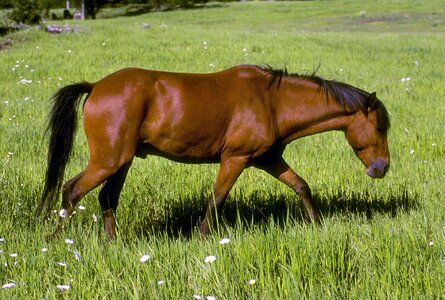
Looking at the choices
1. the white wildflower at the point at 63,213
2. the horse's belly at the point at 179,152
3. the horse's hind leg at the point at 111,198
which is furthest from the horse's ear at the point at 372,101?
the white wildflower at the point at 63,213

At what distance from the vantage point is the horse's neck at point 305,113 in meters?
5.24

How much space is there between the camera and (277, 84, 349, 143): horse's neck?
5242mm

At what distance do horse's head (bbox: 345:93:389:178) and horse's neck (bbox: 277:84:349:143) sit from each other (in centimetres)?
11

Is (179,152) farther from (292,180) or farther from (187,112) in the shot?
(292,180)

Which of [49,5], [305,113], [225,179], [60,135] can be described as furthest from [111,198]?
[49,5]

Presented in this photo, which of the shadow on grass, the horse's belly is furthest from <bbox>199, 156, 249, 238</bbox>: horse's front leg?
the shadow on grass

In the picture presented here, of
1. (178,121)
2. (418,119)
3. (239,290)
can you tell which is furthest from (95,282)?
(418,119)

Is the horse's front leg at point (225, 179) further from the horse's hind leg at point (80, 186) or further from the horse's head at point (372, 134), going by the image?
the horse's head at point (372, 134)

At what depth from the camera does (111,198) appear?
17.3 ft

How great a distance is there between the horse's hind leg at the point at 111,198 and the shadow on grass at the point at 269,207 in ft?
1.11

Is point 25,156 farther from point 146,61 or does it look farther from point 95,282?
point 146,61

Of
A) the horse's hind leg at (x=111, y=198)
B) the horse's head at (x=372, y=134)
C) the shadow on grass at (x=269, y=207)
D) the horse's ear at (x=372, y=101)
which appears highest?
the horse's ear at (x=372, y=101)

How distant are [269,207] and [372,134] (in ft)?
3.83

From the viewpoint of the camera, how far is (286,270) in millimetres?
3619
